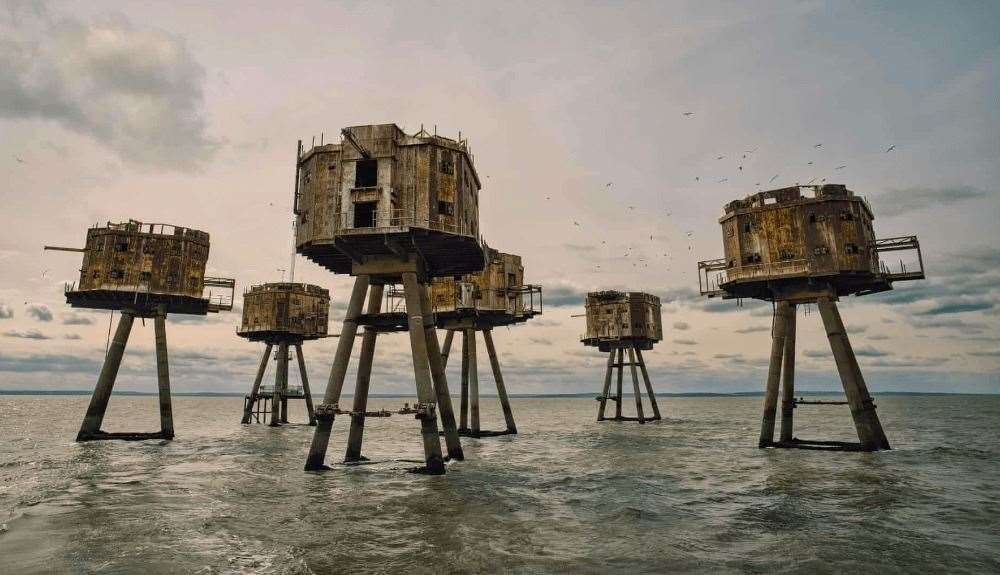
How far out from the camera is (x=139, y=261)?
1108 inches

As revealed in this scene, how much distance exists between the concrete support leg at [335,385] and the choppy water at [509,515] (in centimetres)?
75

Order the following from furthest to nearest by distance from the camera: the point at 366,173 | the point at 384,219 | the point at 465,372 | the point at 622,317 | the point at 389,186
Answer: the point at 622,317, the point at 465,372, the point at 366,173, the point at 389,186, the point at 384,219

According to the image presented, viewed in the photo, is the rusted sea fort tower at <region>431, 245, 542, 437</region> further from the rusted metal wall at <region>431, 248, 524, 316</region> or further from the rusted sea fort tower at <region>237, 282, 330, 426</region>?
the rusted sea fort tower at <region>237, 282, 330, 426</region>

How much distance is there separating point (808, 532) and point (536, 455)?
15368 millimetres

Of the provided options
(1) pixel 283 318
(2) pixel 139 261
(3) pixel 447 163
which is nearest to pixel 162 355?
(2) pixel 139 261

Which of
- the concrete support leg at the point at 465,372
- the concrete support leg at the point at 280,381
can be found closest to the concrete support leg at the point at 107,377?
the concrete support leg at the point at 280,381

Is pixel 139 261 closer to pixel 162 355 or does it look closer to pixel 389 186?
pixel 162 355

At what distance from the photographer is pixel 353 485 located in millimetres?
16375

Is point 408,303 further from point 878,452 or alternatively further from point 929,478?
point 878,452

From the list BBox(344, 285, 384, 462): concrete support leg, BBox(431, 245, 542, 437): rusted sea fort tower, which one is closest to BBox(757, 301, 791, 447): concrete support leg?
BBox(431, 245, 542, 437): rusted sea fort tower

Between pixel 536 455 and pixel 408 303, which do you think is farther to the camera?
pixel 536 455

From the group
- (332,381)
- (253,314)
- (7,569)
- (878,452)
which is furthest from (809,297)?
(253,314)

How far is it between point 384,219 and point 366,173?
2431 mm

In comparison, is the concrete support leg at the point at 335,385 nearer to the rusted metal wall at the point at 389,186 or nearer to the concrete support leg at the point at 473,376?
the rusted metal wall at the point at 389,186
